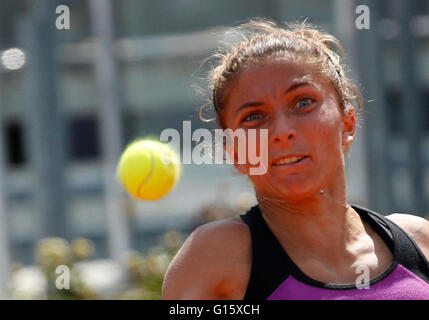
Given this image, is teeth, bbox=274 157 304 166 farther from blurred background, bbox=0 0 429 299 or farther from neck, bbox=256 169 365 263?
blurred background, bbox=0 0 429 299

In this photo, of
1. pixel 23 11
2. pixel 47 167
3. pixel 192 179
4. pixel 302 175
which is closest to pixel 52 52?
pixel 47 167

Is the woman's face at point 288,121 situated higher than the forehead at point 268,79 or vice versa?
the forehead at point 268,79

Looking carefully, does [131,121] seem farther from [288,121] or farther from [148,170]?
[288,121]

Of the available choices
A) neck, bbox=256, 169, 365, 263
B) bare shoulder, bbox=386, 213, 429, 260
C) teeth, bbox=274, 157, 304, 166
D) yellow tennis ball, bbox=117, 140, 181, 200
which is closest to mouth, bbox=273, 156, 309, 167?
teeth, bbox=274, 157, 304, 166

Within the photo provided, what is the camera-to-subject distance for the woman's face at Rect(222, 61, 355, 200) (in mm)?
1975

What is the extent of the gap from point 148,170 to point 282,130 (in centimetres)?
89

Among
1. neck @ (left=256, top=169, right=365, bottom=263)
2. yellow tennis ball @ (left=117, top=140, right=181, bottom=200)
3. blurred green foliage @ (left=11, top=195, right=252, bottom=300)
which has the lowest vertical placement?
blurred green foliage @ (left=11, top=195, right=252, bottom=300)

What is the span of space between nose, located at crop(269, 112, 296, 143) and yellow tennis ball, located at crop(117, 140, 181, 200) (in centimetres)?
86

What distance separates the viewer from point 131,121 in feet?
25.8

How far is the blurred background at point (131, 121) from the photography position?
19.9 ft

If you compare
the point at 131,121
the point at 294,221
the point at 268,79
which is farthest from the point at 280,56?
the point at 131,121

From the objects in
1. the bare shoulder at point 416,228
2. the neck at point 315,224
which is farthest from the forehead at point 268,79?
the bare shoulder at point 416,228

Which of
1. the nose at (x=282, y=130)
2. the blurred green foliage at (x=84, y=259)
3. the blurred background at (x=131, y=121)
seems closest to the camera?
the nose at (x=282, y=130)

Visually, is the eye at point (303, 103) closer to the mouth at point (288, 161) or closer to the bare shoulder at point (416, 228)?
the mouth at point (288, 161)
